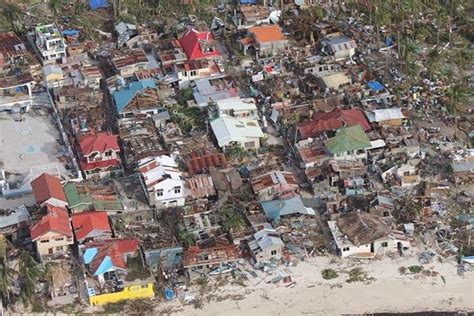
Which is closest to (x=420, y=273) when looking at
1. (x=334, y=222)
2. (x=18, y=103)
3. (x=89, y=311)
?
(x=334, y=222)

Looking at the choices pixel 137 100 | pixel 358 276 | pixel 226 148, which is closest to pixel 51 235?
pixel 226 148

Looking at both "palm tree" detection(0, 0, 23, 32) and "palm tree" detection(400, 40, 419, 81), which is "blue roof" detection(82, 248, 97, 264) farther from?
"palm tree" detection(0, 0, 23, 32)

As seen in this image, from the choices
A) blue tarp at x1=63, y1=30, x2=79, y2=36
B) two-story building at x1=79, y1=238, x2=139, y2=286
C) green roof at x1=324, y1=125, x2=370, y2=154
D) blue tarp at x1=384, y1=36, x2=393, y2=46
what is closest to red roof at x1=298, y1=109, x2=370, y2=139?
green roof at x1=324, y1=125, x2=370, y2=154

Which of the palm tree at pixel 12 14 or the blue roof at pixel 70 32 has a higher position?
the palm tree at pixel 12 14

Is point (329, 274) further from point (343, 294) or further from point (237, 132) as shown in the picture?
point (237, 132)

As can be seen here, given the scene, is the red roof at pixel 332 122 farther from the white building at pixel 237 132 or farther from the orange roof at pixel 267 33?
the orange roof at pixel 267 33

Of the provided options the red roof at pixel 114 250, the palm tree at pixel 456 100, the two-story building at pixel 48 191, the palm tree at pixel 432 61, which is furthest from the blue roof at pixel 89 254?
the palm tree at pixel 432 61

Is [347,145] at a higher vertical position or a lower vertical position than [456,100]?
lower
